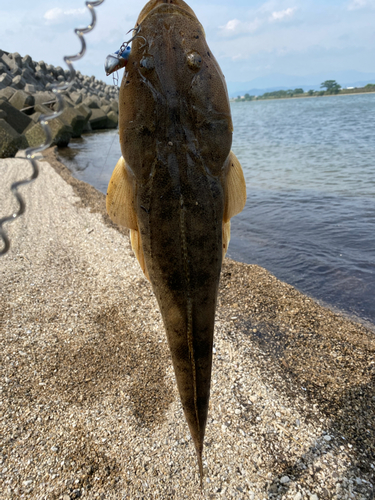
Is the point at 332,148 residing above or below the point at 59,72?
below

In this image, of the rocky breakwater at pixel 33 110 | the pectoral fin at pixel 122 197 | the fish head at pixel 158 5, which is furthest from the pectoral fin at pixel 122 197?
the rocky breakwater at pixel 33 110

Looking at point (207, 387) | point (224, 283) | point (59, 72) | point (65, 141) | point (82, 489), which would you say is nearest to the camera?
point (207, 387)

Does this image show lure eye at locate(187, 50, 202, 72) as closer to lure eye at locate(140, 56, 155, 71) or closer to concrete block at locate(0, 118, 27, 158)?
lure eye at locate(140, 56, 155, 71)

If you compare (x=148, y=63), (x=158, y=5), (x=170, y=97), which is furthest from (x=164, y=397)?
(x=158, y=5)

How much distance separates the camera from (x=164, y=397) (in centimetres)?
317

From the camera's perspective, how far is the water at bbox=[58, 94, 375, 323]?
5934mm

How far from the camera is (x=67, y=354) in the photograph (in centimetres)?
368

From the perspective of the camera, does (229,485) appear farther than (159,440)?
No

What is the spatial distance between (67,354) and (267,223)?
20.9 ft

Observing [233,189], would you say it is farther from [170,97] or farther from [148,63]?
[148,63]

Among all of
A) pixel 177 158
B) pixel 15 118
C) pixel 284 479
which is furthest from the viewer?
pixel 15 118

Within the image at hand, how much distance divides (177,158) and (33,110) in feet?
72.2

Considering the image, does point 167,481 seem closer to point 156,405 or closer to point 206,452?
point 206,452

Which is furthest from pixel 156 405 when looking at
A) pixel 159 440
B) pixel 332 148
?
pixel 332 148
